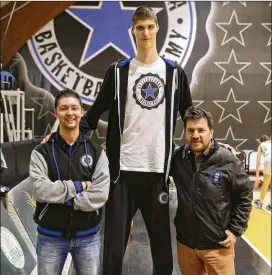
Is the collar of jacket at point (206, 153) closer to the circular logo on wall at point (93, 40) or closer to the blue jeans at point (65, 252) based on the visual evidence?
the blue jeans at point (65, 252)

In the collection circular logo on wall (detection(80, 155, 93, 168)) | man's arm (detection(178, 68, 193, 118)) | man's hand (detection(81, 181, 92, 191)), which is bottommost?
man's hand (detection(81, 181, 92, 191))

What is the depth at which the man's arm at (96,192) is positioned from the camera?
150 centimetres

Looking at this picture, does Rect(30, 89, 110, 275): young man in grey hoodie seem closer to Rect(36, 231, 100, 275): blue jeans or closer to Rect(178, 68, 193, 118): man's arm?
Rect(36, 231, 100, 275): blue jeans

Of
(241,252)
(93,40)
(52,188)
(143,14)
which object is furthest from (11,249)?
(93,40)

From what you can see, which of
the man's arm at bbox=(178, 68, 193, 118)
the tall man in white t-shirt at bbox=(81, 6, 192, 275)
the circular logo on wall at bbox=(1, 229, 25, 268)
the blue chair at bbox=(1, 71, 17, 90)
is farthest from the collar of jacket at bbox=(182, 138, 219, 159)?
the blue chair at bbox=(1, 71, 17, 90)

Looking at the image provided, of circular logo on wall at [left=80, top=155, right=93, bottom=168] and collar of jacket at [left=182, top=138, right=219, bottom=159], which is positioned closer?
circular logo on wall at [left=80, top=155, right=93, bottom=168]

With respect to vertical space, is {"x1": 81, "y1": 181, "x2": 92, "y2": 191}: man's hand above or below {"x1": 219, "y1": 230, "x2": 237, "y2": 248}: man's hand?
above

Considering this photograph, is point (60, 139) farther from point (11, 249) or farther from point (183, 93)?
point (11, 249)

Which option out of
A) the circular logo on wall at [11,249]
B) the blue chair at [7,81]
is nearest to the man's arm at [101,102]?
the circular logo on wall at [11,249]

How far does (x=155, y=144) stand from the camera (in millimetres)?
1723

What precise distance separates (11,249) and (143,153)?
111 cm

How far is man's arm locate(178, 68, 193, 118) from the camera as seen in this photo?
5.84ft

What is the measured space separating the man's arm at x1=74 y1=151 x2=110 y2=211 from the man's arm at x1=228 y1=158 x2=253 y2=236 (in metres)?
0.65

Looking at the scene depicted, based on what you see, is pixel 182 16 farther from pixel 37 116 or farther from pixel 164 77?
pixel 164 77
